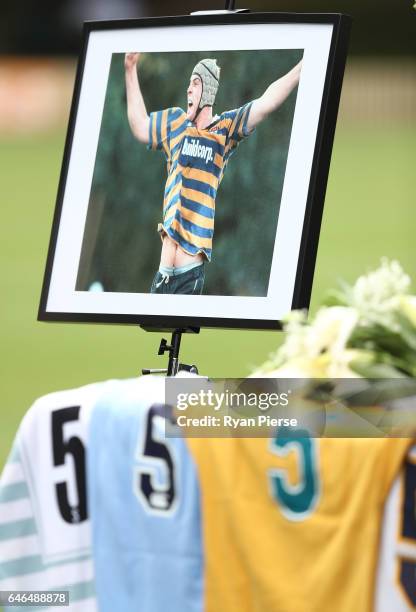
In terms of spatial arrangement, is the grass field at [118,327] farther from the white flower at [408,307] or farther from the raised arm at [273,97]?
the white flower at [408,307]

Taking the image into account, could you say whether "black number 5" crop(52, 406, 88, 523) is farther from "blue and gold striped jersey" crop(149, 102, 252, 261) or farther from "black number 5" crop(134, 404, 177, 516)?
"blue and gold striped jersey" crop(149, 102, 252, 261)

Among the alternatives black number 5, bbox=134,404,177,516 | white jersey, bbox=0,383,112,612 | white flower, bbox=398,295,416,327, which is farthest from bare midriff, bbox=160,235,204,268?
white flower, bbox=398,295,416,327

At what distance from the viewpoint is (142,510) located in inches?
52.9

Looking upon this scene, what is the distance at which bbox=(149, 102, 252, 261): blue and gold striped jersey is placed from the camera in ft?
6.26

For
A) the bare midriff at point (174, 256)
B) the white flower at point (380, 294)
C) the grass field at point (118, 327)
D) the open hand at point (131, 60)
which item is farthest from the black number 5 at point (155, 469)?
the grass field at point (118, 327)

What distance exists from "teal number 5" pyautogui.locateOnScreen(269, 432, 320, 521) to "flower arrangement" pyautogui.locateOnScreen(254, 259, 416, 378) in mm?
75

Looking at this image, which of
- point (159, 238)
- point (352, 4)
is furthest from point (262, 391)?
point (352, 4)

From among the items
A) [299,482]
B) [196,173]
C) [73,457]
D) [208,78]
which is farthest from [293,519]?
[208,78]

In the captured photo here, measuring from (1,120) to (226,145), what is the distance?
812 cm

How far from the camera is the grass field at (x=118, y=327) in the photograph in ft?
20.6

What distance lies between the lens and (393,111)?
961cm

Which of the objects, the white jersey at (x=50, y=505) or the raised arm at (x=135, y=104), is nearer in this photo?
the white jersey at (x=50, y=505)

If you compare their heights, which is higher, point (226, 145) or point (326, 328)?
point (226, 145)

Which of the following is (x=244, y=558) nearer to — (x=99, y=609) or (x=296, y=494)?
(x=296, y=494)
